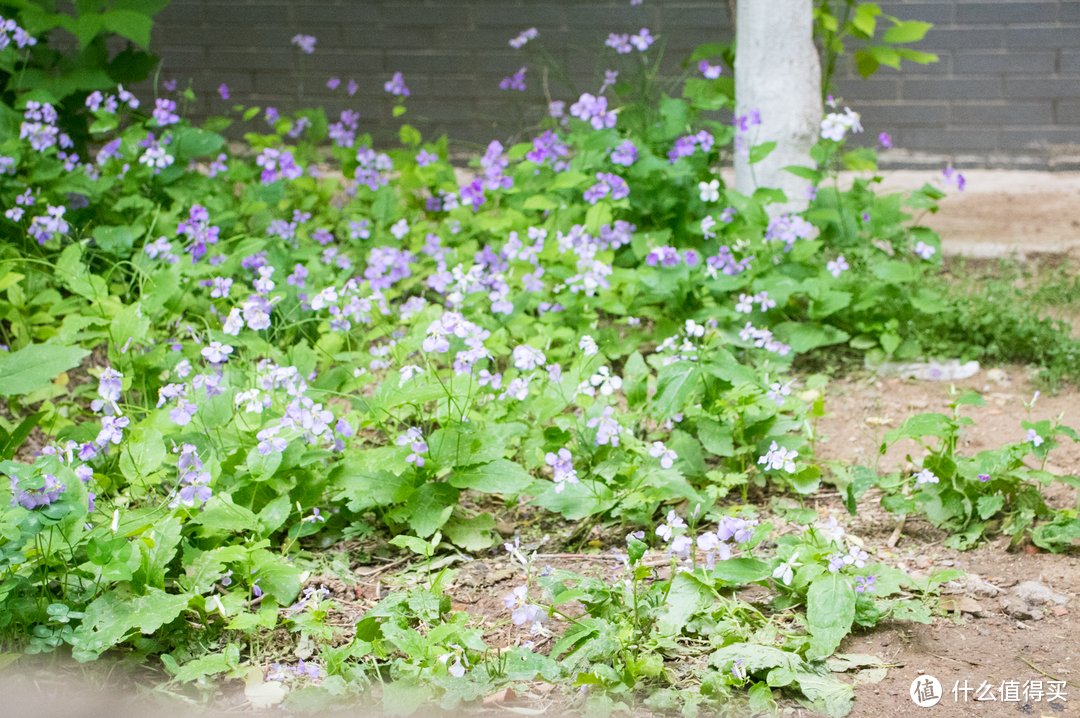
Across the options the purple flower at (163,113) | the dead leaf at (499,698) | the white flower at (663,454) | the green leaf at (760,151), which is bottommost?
the dead leaf at (499,698)

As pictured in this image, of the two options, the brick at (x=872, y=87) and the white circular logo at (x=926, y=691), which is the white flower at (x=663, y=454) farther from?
the brick at (x=872, y=87)

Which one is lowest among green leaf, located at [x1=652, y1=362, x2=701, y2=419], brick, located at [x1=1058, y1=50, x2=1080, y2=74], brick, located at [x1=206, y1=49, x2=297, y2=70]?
green leaf, located at [x1=652, y1=362, x2=701, y2=419]

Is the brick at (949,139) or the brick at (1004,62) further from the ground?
the brick at (1004,62)

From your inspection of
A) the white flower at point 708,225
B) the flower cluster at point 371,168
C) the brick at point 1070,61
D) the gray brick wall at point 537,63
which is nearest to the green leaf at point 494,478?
the white flower at point 708,225

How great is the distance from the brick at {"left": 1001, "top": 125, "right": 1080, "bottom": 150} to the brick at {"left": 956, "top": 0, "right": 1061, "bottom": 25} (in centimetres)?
50

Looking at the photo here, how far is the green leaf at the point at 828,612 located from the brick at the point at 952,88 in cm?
365

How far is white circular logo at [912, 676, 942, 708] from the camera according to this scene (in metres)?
1.37

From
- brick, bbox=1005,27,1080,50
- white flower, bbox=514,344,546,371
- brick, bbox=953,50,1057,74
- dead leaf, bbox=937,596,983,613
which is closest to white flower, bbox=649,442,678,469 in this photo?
white flower, bbox=514,344,546,371

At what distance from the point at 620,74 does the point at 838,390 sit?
78.8 inches

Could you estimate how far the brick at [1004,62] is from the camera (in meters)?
4.37

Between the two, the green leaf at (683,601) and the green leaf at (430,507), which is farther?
the green leaf at (430,507)

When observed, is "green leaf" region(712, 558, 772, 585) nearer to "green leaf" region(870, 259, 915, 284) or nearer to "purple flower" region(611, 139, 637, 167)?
"green leaf" region(870, 259, 915, 284)

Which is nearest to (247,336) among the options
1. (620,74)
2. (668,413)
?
(668,413)

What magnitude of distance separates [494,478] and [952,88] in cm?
374
